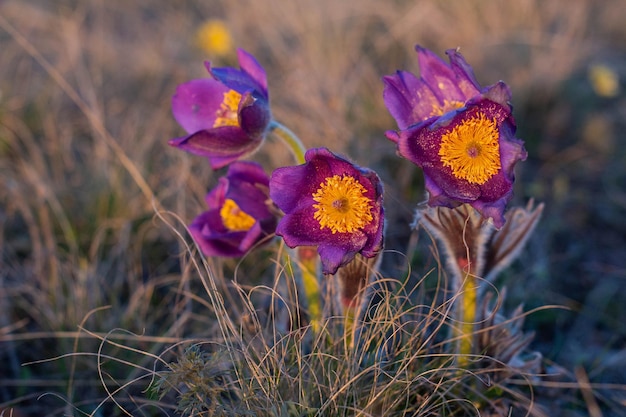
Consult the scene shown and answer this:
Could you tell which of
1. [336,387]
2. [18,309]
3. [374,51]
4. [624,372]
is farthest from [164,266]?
[374,51]

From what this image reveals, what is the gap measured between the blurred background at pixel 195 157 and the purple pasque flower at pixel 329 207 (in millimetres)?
499

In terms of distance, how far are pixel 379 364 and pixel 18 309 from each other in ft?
4.06

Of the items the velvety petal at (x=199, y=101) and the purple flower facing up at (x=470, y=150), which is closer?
the purple flower facing up at (x=470, y=150)

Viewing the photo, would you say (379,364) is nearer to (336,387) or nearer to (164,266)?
(336,387)

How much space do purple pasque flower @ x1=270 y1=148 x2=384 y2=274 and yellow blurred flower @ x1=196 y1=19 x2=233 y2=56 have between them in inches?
88.4

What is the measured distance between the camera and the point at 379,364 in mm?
1511

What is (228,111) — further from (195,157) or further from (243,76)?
(195,157)

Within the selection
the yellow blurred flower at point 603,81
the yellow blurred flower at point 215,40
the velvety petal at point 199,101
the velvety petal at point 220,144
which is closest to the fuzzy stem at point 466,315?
the velvety petal at point 220,144

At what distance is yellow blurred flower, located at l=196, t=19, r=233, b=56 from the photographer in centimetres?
348

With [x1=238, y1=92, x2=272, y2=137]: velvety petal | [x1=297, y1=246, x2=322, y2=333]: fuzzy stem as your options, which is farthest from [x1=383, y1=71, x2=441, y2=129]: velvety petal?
[x1=297, y1=246, x2=322, y2=333]: fuzzy stem

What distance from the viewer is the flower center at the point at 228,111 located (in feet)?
5.33

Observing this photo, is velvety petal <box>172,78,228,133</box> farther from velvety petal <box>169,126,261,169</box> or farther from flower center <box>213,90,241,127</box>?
velvety petal <box>169,126,261,169</box>

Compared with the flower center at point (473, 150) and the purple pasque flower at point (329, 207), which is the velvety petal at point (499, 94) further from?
the purple pasque flower at point (329, 207)

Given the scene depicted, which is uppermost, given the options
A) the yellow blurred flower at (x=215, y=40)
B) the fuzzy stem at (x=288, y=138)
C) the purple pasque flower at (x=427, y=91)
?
the purple pasque flower at (x=427, y=91)
